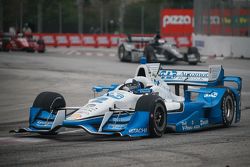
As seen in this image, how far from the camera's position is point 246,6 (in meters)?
40.1

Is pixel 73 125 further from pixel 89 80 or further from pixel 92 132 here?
pixel 89 80

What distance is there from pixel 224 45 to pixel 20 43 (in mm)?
12134

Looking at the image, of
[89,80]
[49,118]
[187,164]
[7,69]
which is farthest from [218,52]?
[187,164]

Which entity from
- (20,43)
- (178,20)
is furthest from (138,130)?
(178,20)

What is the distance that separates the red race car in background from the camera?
43406 millimetres

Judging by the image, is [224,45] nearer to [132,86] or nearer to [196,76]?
[196,76]

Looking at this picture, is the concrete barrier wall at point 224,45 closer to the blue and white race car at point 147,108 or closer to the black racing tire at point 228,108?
the blue and white race car at point 147,108

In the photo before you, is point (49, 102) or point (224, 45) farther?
point (224, 45)

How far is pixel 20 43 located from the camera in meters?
43.8

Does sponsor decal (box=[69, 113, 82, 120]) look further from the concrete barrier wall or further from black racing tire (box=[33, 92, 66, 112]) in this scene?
the concrete barrier wall

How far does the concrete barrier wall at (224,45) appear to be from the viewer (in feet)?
127

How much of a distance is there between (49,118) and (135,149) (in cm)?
238

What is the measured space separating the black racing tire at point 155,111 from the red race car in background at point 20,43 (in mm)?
32114

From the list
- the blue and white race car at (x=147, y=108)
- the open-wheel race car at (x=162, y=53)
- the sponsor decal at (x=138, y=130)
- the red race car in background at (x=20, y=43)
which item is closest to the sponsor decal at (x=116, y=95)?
the blue and white race car at (x=147, y=108)
